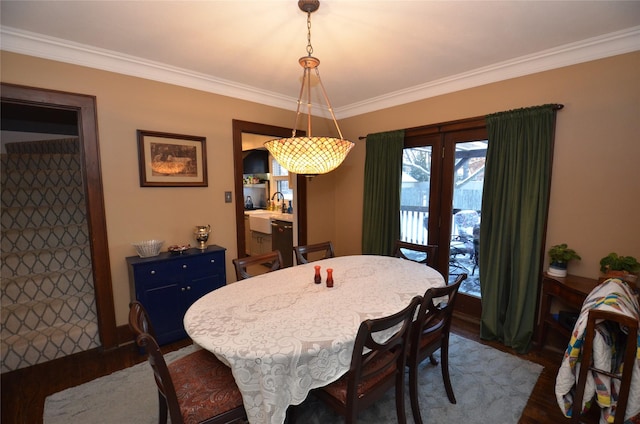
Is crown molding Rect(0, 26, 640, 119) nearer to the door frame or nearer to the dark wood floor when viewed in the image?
the door frame

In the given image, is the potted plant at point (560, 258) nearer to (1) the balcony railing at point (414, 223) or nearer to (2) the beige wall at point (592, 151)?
(2) the beige wall at point (592, 151)

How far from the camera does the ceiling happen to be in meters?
1.71

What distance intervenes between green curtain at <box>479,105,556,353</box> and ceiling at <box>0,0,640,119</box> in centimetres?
51

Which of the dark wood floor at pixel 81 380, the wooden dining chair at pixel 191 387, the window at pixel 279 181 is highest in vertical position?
the window at pixel 279 181

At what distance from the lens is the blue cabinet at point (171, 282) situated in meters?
2.36

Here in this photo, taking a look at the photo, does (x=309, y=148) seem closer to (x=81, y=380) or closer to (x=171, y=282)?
(x=171, y=282)

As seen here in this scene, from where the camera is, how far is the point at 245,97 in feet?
10.3

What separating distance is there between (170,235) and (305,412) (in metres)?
2.03

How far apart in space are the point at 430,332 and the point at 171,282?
2.19 meters

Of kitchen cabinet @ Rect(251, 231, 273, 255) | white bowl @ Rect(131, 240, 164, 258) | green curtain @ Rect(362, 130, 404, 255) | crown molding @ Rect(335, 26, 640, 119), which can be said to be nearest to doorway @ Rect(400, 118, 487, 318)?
green curtain @ Rect(362, 130, 404, 255)

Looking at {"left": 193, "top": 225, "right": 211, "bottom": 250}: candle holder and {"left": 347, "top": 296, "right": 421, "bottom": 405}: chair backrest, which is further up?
{"left": 193, "top": 225, "right": 211, "bottom": 250}: candle holder

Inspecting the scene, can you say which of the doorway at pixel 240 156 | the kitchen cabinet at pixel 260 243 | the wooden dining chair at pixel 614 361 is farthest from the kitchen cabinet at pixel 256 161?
the wooden dining chair at pixel 614 361

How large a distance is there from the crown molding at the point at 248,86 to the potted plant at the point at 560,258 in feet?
4.93

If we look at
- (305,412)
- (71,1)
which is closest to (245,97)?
(71,1)
